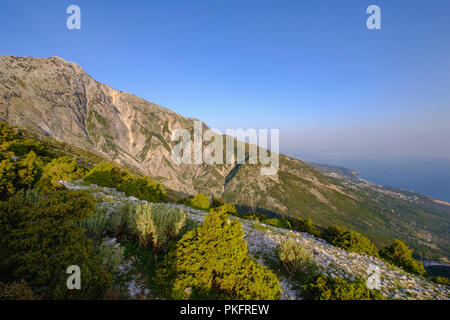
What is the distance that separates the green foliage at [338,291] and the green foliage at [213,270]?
939 mm

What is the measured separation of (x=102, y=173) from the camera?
1867cm

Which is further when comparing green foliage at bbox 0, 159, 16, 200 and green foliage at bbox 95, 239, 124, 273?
green foliage at bbox 0, 159, 16, 200

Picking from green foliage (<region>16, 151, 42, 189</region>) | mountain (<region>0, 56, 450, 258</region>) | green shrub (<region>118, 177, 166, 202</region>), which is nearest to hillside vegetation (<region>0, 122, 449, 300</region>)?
green foliage (<region>16, 151, 42, 189</region>)

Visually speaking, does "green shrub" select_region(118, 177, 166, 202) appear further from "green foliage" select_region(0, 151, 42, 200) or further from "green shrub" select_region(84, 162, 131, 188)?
"green foliage" select_region(0, 151, 42, 200)

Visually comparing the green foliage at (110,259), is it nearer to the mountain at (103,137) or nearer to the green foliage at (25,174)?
the green foliage at (25,174)

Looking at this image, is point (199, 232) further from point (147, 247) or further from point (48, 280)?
point (48, 280)

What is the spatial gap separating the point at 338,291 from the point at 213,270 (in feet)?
9.70

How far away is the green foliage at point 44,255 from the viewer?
3.02 metres

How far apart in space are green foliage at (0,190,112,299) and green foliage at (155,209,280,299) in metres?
1.37

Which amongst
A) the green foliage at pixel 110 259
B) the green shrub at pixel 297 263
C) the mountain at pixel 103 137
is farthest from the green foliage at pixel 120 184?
the mountain at pixel 103 137

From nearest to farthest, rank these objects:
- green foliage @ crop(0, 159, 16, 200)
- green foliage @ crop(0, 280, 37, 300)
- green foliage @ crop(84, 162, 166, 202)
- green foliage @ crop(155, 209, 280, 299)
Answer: green foliage @ crop(0, 280, 37, 300) < green foliage @ crop(155, 209, 280, 299) < green foliage @ crop(0, 159, 16, 200) < green foliage @ crop(84, 162, 166, 202)

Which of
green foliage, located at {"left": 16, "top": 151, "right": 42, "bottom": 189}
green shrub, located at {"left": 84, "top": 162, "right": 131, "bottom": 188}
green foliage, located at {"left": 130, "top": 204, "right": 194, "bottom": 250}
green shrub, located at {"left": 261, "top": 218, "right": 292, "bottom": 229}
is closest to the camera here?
green foliage, located at {"left": 130, "top": 204, "right": 194, "bottom": 250}

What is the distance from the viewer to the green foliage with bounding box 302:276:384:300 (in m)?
3.93

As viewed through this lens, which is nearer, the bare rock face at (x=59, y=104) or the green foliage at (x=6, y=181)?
the green foliage at (x=6, y=181)
